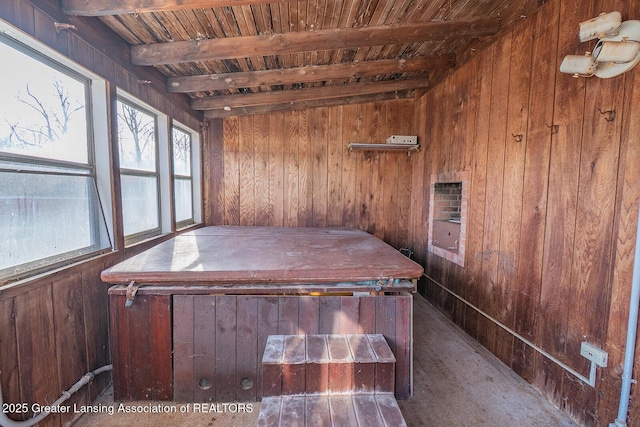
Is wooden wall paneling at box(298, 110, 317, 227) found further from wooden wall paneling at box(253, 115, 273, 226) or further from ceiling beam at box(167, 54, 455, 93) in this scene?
ceiling beam at box(167, 54, 455, 93)

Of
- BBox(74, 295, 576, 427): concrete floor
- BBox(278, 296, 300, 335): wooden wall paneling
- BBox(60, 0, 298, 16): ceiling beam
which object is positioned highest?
BBox(60, 0, 298, 16): ceiling beam

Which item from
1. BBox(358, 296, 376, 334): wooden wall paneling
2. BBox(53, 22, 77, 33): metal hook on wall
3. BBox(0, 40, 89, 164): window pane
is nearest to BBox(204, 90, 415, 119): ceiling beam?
BBox(0, 40, 89, 164): window pane

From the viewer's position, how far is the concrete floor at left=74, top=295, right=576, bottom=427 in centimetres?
165

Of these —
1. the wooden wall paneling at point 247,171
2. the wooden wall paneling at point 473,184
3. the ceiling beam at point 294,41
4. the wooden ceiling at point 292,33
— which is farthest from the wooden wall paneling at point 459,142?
the wooden wall paneling at point 247,171

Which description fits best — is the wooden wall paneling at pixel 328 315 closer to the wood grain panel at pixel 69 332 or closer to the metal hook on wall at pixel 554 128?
the wood grain panel at pixel 69 332

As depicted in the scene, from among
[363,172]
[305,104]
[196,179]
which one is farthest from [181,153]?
[363,172]

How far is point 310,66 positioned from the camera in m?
2.89

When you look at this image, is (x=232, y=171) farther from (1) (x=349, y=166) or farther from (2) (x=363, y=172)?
(2) (x=363, y=172)

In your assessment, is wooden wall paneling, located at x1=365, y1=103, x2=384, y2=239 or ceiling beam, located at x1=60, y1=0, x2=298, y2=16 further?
wooden wall paneling, located at x1=365, y1=103, x2=384, y2=239

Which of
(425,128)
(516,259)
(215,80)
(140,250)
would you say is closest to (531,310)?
(516,259)

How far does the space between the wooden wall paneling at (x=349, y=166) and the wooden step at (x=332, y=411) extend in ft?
9.30

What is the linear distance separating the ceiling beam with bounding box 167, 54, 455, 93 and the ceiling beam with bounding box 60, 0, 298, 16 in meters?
1.18

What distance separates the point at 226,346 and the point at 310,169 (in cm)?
275

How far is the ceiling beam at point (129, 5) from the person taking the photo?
1.63 metres
